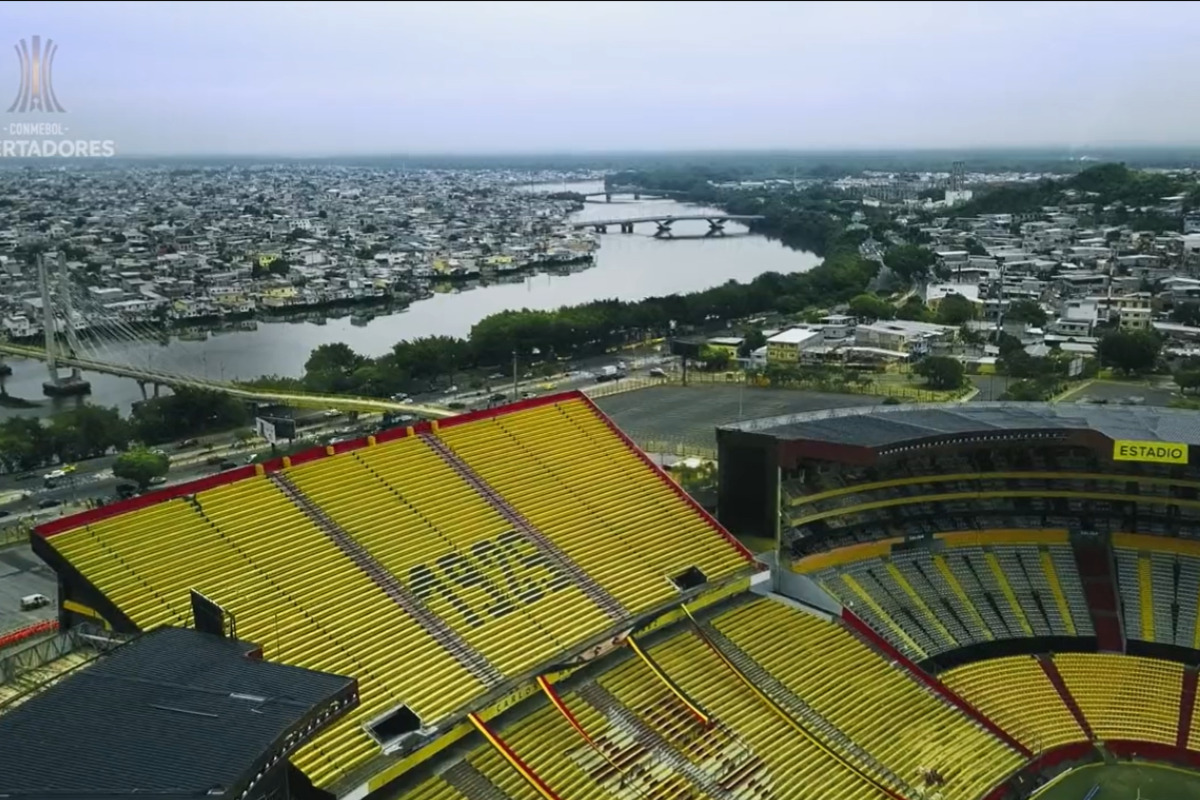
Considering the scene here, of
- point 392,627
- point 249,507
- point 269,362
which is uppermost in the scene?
point 249,507

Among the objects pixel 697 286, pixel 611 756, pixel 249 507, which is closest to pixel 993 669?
pixel 611 756

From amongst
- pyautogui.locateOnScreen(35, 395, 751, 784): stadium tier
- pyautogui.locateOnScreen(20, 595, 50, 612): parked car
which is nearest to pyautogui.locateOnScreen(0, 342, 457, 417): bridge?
pyautogui.locateOnScreen(20, 595, 50, 612): parked car

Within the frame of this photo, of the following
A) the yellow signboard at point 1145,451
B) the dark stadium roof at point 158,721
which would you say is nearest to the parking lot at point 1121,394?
the yellow signboard at point 1145,451

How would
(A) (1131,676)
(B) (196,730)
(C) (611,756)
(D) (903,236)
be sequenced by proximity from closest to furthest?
(B) (196,730) < (C) (611,756) < (A) (1131,676) < (D) (903,236)

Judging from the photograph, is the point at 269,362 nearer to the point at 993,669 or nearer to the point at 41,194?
the point at 993,669

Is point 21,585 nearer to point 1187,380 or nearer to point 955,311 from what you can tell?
point 1187,380

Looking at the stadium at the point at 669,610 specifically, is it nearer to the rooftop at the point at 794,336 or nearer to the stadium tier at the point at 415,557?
the stadium tier at the point at 415,557

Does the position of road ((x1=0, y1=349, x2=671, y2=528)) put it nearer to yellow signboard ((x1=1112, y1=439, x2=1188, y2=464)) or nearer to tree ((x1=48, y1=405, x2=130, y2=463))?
tree ((x1=48, y1=405, x2=130, y2=463))
